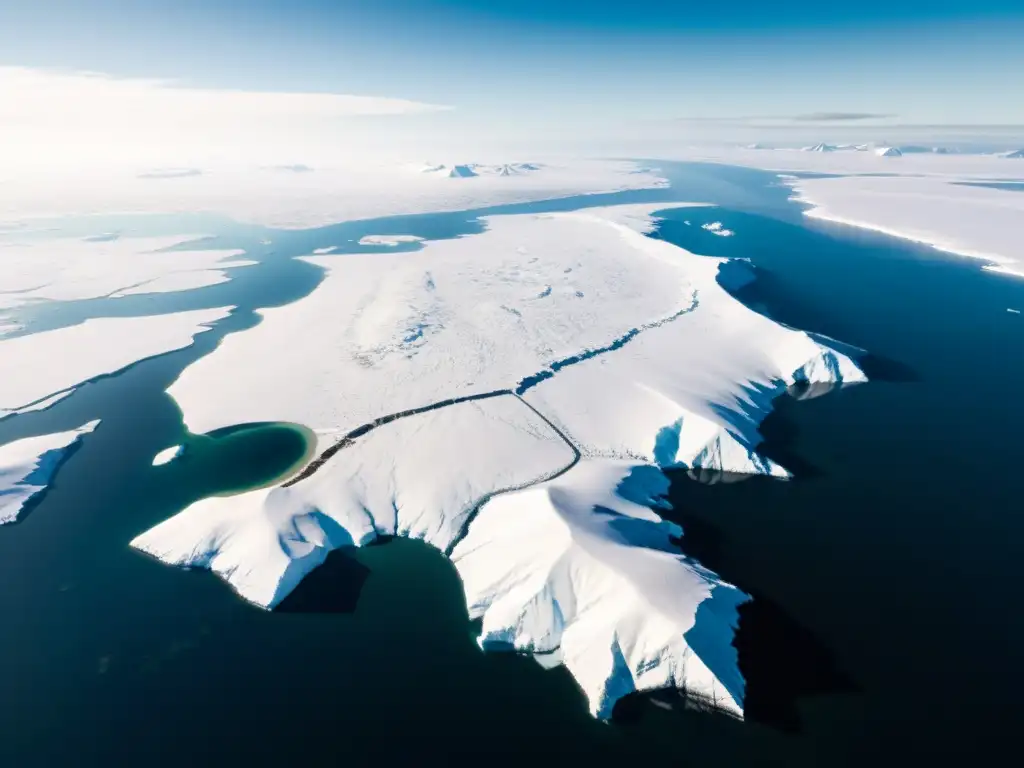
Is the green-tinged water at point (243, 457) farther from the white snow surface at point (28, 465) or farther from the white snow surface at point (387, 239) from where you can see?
the white snow surface at point (387, 239)

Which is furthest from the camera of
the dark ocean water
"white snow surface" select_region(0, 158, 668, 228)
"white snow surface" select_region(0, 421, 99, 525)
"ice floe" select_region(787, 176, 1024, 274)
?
"white snow surface" select_region(0, 158, 668, 228)

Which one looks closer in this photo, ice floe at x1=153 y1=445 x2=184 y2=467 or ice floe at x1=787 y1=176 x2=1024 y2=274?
ice floe at x1=153 y1=445 x2=184 y2=467

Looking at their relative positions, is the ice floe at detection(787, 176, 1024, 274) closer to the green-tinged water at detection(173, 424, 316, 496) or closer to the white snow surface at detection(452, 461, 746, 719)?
the white snow surface at detection(452, 461, 746, 719)

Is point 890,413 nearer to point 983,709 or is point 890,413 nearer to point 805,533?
point 805,533

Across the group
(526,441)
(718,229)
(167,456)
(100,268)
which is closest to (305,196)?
(100,268)

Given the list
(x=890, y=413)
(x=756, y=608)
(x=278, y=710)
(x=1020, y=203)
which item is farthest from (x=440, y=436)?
(x=1020, y=203)

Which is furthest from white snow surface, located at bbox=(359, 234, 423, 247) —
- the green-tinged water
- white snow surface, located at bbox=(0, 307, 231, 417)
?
the green-tinged water

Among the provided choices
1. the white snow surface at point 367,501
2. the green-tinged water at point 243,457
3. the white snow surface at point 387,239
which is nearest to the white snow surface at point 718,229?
the white snow surface at point 387,239

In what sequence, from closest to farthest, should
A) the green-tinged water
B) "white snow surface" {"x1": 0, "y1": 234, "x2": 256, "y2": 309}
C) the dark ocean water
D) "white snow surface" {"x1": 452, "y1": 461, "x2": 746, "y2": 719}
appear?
1. the dark ocean water
2. "white snow surface" {"x1": 452, "y1": 461, "x2": 746, "y2": 719}
3. the green-tinged water
4. "white snow surface" {"x1": 0, "y1": 234, "x2": 256, "y2": 309}
